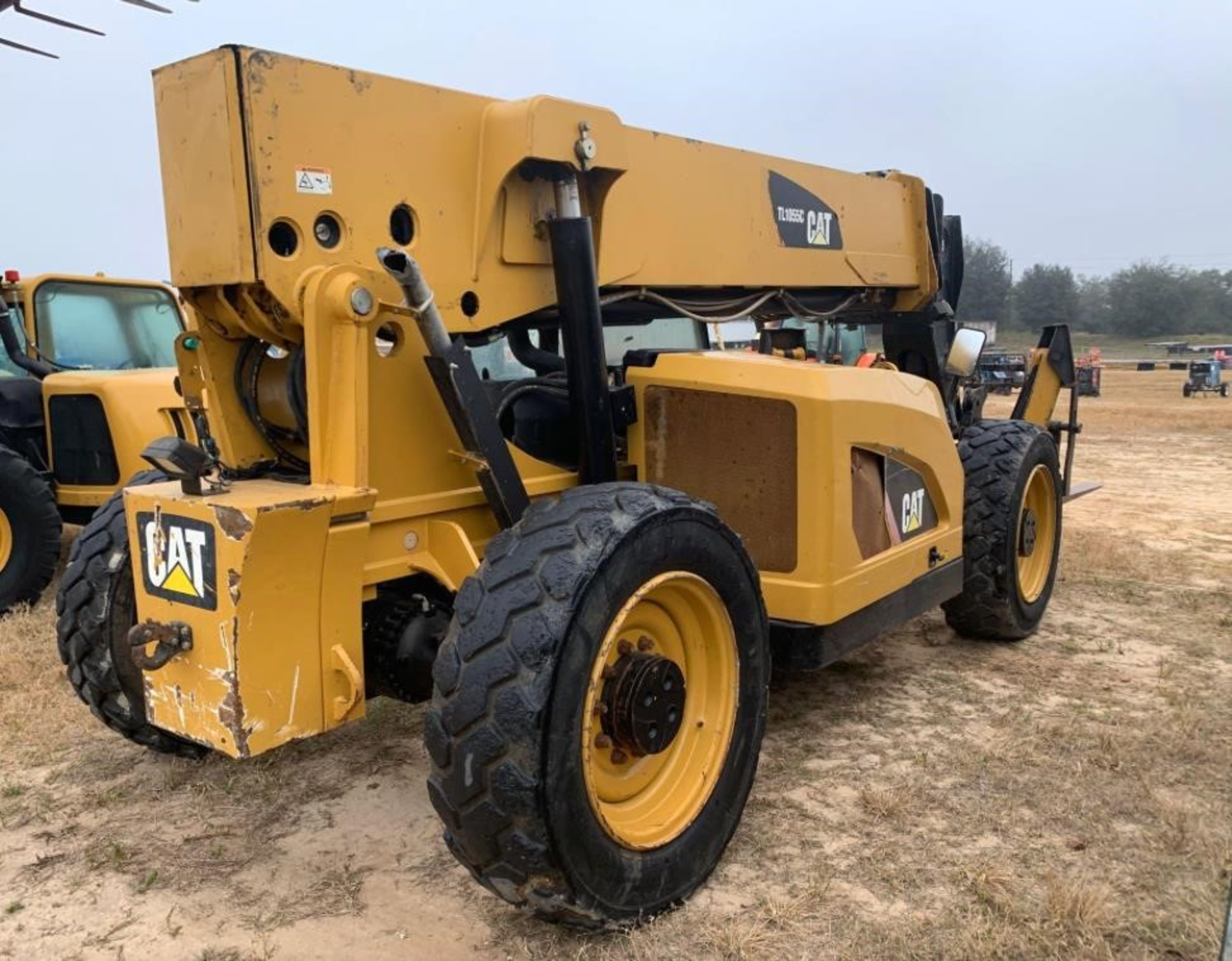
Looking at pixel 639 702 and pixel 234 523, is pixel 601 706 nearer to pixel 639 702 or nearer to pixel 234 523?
pixel 639 702

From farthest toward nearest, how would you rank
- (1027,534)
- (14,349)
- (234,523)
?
(14,349), (1027,534), (234,523)

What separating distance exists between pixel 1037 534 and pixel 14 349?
6.37 m

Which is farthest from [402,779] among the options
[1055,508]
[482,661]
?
[1055,508]

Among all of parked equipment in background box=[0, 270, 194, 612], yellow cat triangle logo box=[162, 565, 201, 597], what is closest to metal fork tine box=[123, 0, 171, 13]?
parked equipment in background box=[0, 270, 194, 612]

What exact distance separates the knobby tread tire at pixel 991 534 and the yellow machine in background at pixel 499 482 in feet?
2.78

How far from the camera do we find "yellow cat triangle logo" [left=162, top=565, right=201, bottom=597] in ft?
8.38

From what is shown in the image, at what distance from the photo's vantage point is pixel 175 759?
3816mm

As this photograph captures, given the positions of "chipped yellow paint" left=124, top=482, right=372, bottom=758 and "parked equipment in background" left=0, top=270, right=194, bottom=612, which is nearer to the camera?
"chipped yellow paint" left=124, top=482, right=372, bottom=758

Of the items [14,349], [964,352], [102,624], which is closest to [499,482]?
[102,624]

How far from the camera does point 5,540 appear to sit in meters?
6.07

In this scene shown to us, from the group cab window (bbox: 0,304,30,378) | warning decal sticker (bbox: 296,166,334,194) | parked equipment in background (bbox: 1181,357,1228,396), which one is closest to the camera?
warning decal sticker (bbox: 296,166,334,194)

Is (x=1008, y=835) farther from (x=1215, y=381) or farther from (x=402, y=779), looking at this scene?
(x=1215, y=381)

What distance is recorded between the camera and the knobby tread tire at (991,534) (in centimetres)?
490

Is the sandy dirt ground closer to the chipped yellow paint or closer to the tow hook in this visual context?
the chipped yellow paint
